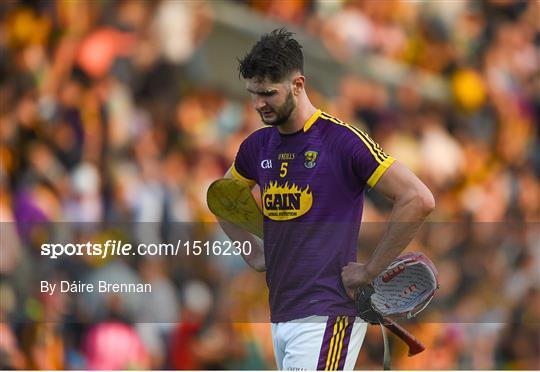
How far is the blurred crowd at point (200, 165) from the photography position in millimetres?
8055

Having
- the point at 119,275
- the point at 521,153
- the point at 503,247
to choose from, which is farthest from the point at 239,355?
the point at 521,153

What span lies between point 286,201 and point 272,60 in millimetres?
534

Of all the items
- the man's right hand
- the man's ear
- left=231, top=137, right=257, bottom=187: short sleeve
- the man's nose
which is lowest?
the man's right hand

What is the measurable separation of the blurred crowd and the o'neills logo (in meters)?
3.45

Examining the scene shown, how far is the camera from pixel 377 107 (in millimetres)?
10680

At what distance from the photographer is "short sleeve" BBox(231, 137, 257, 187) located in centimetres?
481

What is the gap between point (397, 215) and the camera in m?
4.32

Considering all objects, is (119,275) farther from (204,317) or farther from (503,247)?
(503,247)

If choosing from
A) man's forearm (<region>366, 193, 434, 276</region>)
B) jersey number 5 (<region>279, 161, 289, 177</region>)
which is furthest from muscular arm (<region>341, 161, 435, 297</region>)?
jersey number 5 (<region>279, 161, 289, 177</region>)

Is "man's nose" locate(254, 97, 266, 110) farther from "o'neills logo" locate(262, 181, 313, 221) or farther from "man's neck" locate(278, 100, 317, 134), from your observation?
"o'neills logo" locate(262, 181, 313, 221)

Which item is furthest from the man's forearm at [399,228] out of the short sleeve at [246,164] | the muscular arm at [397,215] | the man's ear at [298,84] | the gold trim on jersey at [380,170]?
the short sleeve at [246,164]

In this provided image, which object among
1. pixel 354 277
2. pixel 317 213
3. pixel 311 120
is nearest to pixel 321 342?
pixel 354 277

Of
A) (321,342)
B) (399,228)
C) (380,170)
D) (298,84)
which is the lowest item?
(321,342)

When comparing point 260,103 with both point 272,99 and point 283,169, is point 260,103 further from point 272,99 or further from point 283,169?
point 283,169
